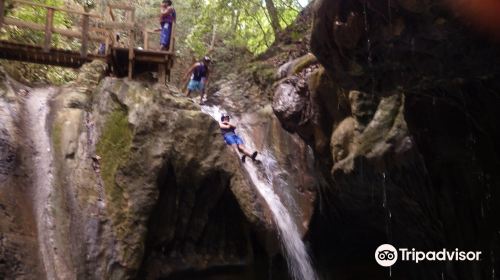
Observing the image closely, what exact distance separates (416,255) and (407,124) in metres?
3.68

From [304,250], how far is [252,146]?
4343 mm

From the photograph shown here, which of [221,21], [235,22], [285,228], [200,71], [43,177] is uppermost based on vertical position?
[235,22]

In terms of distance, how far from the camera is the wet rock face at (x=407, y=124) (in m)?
6.25

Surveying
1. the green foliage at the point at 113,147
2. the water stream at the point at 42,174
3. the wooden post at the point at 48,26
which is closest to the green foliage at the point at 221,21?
the wooden post at the point at 48,26

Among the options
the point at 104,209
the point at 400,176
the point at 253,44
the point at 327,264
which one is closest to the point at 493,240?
the point at 400,176

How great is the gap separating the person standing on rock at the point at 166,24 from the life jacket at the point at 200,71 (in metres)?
2.76

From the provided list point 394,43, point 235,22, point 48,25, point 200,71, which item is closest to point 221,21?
point 235,22

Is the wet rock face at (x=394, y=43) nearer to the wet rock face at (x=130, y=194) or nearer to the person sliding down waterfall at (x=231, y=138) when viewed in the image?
the wet rock face at (x=130, y=194)

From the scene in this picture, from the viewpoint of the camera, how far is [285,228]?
11.2 metres

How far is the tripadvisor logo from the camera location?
8.27 m

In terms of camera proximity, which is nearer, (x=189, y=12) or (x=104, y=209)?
(x=104, y=209)

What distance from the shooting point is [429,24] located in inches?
229

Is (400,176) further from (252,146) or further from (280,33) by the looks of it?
(280,33)

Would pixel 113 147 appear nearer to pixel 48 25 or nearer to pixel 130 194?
pixel 130 194
